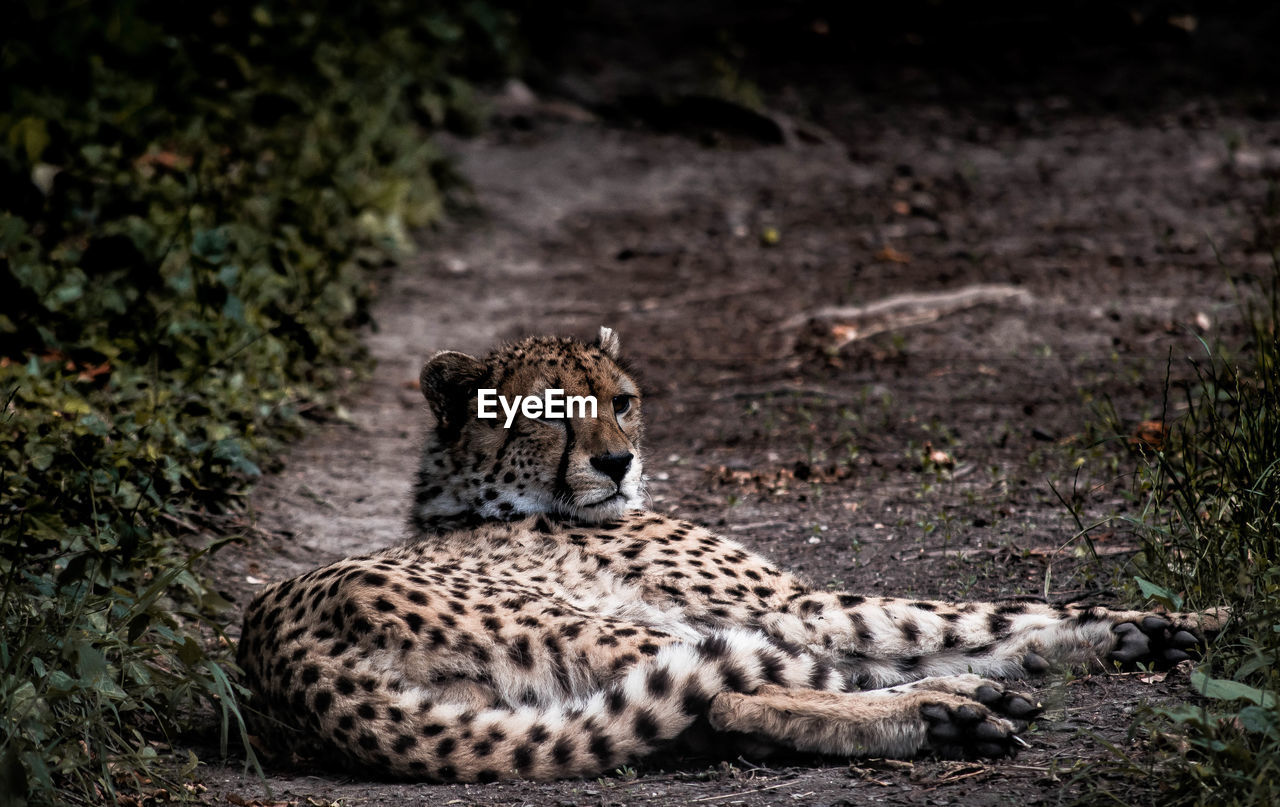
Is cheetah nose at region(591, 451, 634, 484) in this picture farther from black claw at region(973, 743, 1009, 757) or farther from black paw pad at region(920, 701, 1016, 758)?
black claw at region(973, 743, 1009, 757)

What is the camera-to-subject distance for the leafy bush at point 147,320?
3.61 m

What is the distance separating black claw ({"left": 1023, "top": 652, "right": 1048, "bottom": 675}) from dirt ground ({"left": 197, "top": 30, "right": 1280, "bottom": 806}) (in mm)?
112

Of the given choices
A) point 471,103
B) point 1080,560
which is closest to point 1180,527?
point 1080,560

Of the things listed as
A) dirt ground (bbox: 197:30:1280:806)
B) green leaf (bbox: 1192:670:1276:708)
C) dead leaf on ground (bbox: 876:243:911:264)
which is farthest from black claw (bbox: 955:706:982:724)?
dead leaf on ground (bbox: 876:243:911:264)

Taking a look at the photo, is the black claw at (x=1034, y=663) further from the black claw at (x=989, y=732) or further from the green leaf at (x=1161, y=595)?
the black claw at (x=989, y=732)

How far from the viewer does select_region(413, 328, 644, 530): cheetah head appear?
14.6 ft

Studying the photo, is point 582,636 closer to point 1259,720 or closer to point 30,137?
point 1259,720

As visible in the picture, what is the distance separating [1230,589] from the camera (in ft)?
13.0

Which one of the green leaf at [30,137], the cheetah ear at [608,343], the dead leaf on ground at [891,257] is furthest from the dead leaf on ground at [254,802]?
the dead leaf on ground at [891,257]

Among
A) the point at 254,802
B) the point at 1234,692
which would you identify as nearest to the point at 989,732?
the point at 1234,692

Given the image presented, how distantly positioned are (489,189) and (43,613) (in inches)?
330

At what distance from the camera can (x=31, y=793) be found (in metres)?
3.11

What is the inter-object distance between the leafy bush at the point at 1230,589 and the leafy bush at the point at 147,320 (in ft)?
7.85

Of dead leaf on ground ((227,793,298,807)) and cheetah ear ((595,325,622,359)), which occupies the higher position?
cheetah ear ((595,325,622,359))
